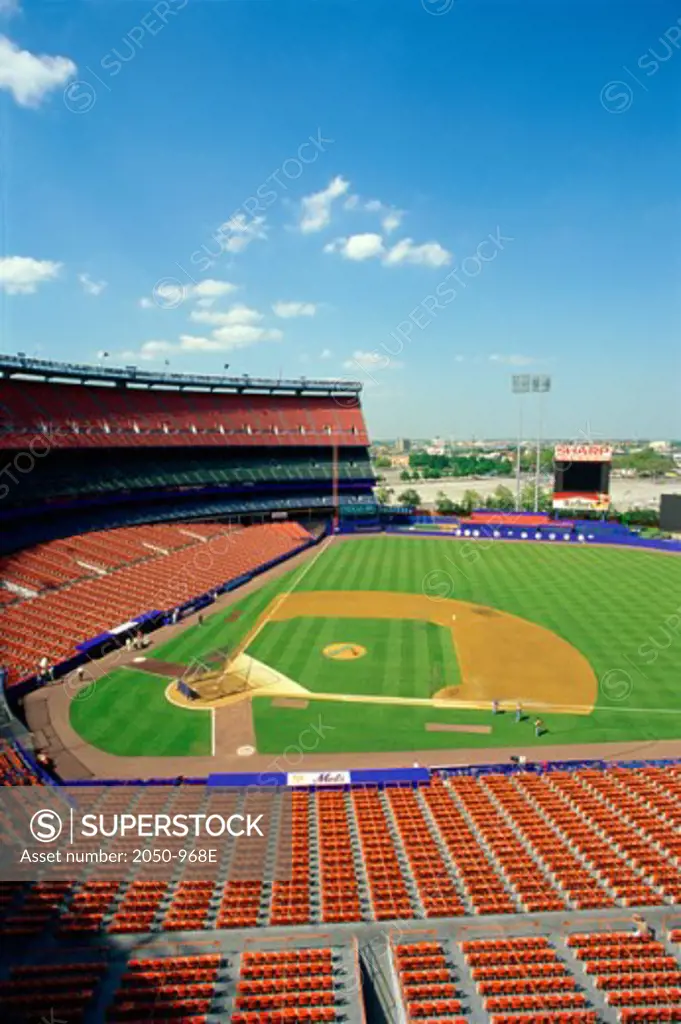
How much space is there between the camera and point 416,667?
3372cm

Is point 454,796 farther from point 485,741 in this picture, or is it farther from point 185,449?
point 185,449

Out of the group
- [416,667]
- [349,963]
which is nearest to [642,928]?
[349,963]

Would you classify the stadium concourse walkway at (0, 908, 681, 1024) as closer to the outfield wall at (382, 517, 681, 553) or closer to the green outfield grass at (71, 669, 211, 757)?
the green outfield grass at (71, 669, 211, 757)

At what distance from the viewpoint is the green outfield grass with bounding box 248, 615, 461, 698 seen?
3150 cm

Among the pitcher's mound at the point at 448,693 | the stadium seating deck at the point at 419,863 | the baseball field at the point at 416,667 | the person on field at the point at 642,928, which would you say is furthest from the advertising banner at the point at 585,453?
the person on field at the point at 642,928

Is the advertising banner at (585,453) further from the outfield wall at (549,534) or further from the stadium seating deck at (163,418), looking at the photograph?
the stadium seating deck at (163,418)

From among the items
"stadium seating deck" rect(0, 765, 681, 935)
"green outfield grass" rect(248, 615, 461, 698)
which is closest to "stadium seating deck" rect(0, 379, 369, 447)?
"green outfield grass" rect(248, 615, 461, 698)

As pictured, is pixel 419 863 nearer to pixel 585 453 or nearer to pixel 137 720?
pixel 137 720

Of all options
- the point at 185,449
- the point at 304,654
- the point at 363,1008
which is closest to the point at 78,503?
the point at 185,449

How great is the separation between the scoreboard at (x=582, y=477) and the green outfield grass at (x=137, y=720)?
6184 centimetres

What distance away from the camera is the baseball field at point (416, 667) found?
26.7m

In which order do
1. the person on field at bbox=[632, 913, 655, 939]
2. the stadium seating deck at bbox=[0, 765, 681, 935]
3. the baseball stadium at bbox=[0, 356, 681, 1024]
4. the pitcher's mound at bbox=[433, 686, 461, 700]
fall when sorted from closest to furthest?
the baseball stadium at bbox=[0, 356, 681, 1024]
the person on field at bbox=[632, 913, 655, 939]
the stadium seating deck at bbox=[0, 765, 681, 935]
the pitcher's mound at bbox=[433, 686, 461, 700]

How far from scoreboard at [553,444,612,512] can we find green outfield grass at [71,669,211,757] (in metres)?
61.8

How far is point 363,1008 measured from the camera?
39.8 feet
